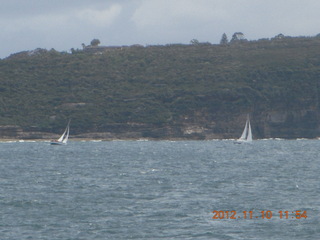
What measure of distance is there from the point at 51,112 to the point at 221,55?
4150 centimetres

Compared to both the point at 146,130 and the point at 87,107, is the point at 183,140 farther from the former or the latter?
the point at 87,107

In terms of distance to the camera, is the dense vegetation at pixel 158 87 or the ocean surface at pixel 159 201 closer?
the ocean surface at pixel 159 201

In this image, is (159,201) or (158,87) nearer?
(159,201)

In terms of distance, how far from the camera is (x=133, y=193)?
42.9m

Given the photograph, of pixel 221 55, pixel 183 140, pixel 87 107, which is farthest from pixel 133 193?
pixel 221 55

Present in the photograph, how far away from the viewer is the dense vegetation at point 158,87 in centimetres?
13188

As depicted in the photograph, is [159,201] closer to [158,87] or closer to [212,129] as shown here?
[212,129]

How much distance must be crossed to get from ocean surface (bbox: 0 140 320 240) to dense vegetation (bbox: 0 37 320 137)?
66.7m

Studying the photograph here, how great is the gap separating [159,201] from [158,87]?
10411cm
